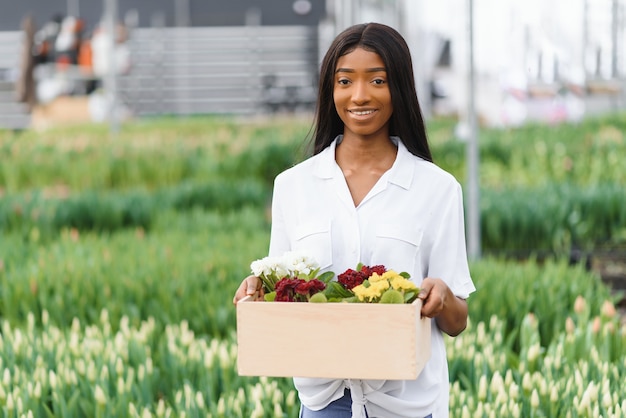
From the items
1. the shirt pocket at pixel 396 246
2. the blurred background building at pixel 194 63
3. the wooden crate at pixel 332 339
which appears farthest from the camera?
the blurred background building at pixel 194 63

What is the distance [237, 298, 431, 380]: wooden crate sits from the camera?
1.83 metres

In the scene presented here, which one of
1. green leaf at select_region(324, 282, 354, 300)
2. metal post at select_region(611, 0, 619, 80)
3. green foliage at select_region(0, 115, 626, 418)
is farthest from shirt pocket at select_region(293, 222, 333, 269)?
metal post at select_region(611, 0, 619, 80)

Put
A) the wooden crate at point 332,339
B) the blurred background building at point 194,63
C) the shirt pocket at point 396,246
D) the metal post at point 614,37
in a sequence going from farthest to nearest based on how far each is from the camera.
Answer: the blurred background building at point 194,63
the metal post at point 614,37
the shirt pocket at point 396,246
the wooden crate at point 332,339

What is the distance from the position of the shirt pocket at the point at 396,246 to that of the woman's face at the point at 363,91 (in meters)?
0.19

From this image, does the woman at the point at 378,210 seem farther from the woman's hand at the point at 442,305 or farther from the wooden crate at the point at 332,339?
the wooden crate at the point at 332,339

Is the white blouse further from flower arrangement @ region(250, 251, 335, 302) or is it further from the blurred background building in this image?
the blurred background building

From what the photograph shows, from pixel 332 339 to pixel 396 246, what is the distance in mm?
281

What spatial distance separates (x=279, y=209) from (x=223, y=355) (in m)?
1.34

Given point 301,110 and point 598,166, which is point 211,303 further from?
point 301,110

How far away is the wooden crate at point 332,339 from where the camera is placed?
71.9 inches

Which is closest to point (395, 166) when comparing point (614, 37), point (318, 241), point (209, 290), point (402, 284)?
point (318, 241)

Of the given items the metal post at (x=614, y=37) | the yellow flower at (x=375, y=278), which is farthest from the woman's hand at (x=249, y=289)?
the metal post at (x=614, y=37)

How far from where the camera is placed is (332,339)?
185cm

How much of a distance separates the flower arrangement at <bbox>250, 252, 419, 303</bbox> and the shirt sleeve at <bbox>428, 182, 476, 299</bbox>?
6.1 inches
